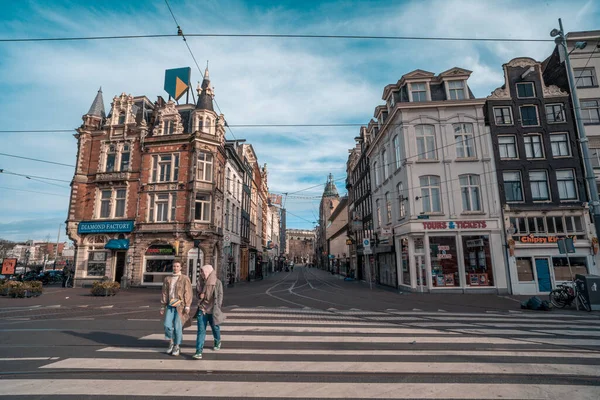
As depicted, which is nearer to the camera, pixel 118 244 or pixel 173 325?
pixel 173 325

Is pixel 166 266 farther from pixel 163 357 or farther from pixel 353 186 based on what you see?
pixel 353 186

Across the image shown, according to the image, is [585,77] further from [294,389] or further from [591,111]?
[294,389]

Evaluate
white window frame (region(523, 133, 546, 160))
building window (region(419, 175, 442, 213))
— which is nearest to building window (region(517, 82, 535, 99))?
white window frame (region(523, 133, 546, 160))

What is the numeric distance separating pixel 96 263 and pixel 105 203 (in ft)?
17.2

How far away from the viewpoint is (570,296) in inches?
506

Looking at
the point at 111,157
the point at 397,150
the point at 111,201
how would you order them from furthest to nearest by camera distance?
1. the point at 111,157
2. the point at 111,201
3. the point at 397,150

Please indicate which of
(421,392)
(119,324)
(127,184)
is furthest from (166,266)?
(421,392)

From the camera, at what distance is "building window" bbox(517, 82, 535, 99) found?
2225 centimetres

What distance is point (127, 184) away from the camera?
27188mm

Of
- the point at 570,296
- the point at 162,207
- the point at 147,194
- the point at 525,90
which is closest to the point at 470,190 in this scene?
the point at 525,90

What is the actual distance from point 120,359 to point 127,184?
81.8 ft

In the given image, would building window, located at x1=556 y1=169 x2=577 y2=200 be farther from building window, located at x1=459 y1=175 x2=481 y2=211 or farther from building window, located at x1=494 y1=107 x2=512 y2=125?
building window, located at x1=459 y1=175 x2=481 y2=211

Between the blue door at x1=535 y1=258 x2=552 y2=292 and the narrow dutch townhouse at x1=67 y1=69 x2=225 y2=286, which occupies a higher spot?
the narrow dutch townhouse at x1=67 y1=69 x2=225 y2=286

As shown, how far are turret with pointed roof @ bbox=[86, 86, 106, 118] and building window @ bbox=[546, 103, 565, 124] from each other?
37672mm
